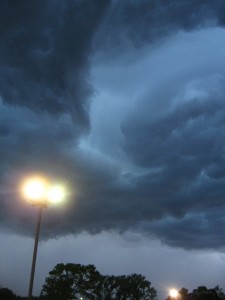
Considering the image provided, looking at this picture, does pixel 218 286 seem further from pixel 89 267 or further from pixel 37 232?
pixel 37 232

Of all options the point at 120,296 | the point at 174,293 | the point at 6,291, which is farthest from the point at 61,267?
the point at 174,293

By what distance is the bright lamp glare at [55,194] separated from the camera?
26337 millimetres

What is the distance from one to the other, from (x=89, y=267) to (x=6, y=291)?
64.1 ft

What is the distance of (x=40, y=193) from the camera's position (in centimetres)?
2628

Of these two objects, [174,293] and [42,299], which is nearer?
[174,293]

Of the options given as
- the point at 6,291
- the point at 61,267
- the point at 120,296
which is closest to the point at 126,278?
the point at 120,296

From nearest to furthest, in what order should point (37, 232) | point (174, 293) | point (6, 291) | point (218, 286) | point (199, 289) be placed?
point (37, 232) < point (174, 293) < point (6, 291) < point (199, 289) < point (218, 286)

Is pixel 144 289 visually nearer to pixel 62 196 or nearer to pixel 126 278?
pixel 126 278

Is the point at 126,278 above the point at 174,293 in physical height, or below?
above

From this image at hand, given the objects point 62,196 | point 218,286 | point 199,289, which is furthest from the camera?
point 218,286

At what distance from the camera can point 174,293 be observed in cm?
6334

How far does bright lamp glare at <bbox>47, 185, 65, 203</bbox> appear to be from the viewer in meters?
26.3

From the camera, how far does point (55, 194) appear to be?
86.6 ft

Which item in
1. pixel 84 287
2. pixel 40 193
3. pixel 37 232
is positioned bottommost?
pixel 37 232
